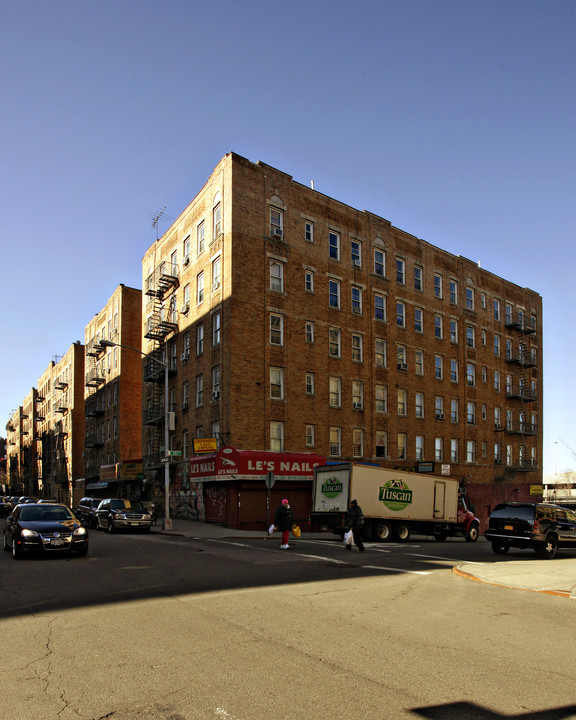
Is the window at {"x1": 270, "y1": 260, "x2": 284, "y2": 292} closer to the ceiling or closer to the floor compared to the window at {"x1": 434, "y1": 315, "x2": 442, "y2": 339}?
closer to the ceiling

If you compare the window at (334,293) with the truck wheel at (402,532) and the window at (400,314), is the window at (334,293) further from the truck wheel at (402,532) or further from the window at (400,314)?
the truck wheel at (402,532)

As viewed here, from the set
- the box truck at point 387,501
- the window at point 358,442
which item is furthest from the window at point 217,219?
the box truck at point 387,501

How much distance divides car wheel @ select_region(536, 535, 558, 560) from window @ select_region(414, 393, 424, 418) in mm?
23636

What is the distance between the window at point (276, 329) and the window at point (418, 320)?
1274 centimetres

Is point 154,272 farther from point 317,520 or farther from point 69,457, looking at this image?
point 69,457

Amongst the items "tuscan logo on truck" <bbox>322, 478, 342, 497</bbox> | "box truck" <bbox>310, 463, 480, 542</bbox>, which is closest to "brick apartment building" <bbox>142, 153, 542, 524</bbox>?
"tuscan logo on truck" <bbox>322, 478, 342, 497</bbox>

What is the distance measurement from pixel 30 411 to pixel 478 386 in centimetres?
8262

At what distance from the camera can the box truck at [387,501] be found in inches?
995

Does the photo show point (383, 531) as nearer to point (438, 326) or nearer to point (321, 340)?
point (321, 340)

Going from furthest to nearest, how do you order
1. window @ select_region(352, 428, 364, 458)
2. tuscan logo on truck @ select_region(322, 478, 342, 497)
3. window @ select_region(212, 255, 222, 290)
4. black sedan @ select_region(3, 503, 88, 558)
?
window @ select_region(352, 428, 364, 458) < window @ select_region(212, 255, 222, 290) < tuscan logo on truck @ select_region(322, 478, 342, 497) < black sedan @ select_region(3, 503, 88, 558)

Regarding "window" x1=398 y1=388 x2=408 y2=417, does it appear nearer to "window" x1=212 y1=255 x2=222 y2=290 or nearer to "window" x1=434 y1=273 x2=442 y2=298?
"window" x1=434 y1=273 x2=442 y2=298

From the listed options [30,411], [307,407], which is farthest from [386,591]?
[30,411]

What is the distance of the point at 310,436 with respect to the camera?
37.2m

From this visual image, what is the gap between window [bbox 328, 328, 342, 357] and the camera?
39.2 meters
